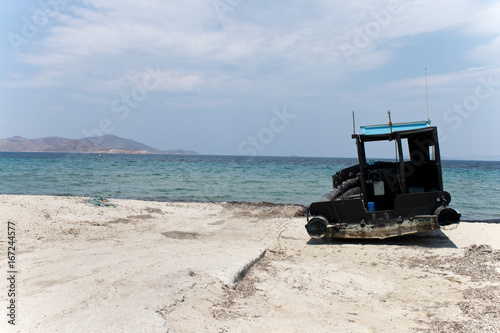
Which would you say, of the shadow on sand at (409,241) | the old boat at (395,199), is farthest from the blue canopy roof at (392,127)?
the shadow on sand at (409,241)

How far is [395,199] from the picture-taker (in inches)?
303

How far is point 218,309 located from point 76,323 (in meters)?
1.49

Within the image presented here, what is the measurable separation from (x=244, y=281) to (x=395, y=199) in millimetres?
4180

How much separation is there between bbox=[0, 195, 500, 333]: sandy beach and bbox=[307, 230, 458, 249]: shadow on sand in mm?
42

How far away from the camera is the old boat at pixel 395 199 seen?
7.59m

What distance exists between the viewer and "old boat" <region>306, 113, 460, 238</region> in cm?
759

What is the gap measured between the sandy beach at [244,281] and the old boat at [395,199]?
0.45m

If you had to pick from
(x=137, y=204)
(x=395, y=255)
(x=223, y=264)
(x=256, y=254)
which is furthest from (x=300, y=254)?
(x=137, y=204)

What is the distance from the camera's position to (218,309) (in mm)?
4113

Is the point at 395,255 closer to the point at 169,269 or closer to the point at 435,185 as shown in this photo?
the point at 435,185

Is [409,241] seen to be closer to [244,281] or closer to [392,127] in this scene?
[392,127]

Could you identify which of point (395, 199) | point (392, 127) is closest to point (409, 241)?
point (395, 199)

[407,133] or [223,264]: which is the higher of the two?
[407,133]

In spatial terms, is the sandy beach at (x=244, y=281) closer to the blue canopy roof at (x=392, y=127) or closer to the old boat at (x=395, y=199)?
the old boat at (x=395, y=199)
